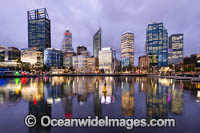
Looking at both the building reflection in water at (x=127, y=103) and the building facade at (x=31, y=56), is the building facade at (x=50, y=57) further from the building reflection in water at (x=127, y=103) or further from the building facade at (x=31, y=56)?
the building reflection in water at (x=127, y=103)

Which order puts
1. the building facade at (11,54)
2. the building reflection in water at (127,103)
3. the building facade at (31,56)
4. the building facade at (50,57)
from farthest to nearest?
the building facade at (50,57)
the building facade at (31,56)
the building facade at (11,54)
the building reflection in water at (127,103)

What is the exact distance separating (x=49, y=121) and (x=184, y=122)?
30.9 feet

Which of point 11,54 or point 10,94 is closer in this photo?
point 10,94

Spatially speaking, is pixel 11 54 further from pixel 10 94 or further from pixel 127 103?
pixel 127 103

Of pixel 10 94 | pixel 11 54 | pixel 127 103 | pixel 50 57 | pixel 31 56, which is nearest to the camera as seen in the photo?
pixel 127 103

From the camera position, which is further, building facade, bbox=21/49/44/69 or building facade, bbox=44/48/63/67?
building facade, bbox=44/48/63/67

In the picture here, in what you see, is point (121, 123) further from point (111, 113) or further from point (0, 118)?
point (0, 118)

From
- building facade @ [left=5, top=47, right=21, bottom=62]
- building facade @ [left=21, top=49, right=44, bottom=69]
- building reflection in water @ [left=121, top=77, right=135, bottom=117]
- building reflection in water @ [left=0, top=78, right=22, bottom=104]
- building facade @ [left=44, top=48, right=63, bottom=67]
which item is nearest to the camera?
building reflection in water @ [left=121, top=77, right=135, bottom=117]

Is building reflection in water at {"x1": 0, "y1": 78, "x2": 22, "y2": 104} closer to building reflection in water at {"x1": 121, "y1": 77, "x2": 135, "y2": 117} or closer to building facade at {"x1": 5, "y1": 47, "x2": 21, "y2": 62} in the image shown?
building reflection in water at {"x1": 121, "y1": 77, "x2": 135, "y2": 117}

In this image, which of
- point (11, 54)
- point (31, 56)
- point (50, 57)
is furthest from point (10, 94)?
point (11, 54)

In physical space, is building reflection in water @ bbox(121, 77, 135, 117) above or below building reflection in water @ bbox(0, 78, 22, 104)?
above

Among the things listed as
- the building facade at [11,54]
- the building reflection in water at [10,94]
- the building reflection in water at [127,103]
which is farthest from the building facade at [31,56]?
the building reflection in water at [127,103]

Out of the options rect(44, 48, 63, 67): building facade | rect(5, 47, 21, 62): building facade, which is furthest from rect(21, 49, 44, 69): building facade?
rect(44, 48, 63, 67): building facade

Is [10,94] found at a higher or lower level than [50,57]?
lower
